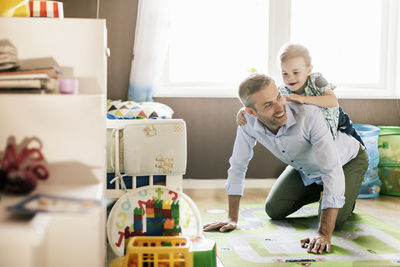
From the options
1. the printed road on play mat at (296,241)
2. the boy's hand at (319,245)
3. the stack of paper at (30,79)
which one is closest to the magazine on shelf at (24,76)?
the stack of paper at (30,79)

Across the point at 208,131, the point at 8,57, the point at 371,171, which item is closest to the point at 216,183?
the point at 208,131

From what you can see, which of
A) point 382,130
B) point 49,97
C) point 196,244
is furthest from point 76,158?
point 382,130

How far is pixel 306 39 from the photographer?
3.44 m

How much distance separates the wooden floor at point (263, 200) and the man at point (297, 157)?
384mm

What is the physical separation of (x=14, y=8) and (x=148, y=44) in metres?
1.82

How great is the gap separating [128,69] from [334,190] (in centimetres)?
191

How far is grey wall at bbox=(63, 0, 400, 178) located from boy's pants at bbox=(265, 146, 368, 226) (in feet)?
2.74

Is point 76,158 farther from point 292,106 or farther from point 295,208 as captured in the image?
point 295,208

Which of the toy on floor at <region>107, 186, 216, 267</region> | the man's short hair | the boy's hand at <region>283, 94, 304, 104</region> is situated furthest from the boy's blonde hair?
the toy on floor at <region>107, 186, 216, 267</region>

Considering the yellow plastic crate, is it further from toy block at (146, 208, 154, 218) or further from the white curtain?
the white curtain

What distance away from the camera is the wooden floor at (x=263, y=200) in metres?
2.49

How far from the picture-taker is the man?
1.84 metres

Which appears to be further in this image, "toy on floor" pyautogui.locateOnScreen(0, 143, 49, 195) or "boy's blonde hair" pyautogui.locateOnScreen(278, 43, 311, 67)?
"boy's blonde hair" pyautogui.locateOnScreen(278, 43, 311, 67)

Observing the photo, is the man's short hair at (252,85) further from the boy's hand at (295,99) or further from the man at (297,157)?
the boy's hand at (295,99)
